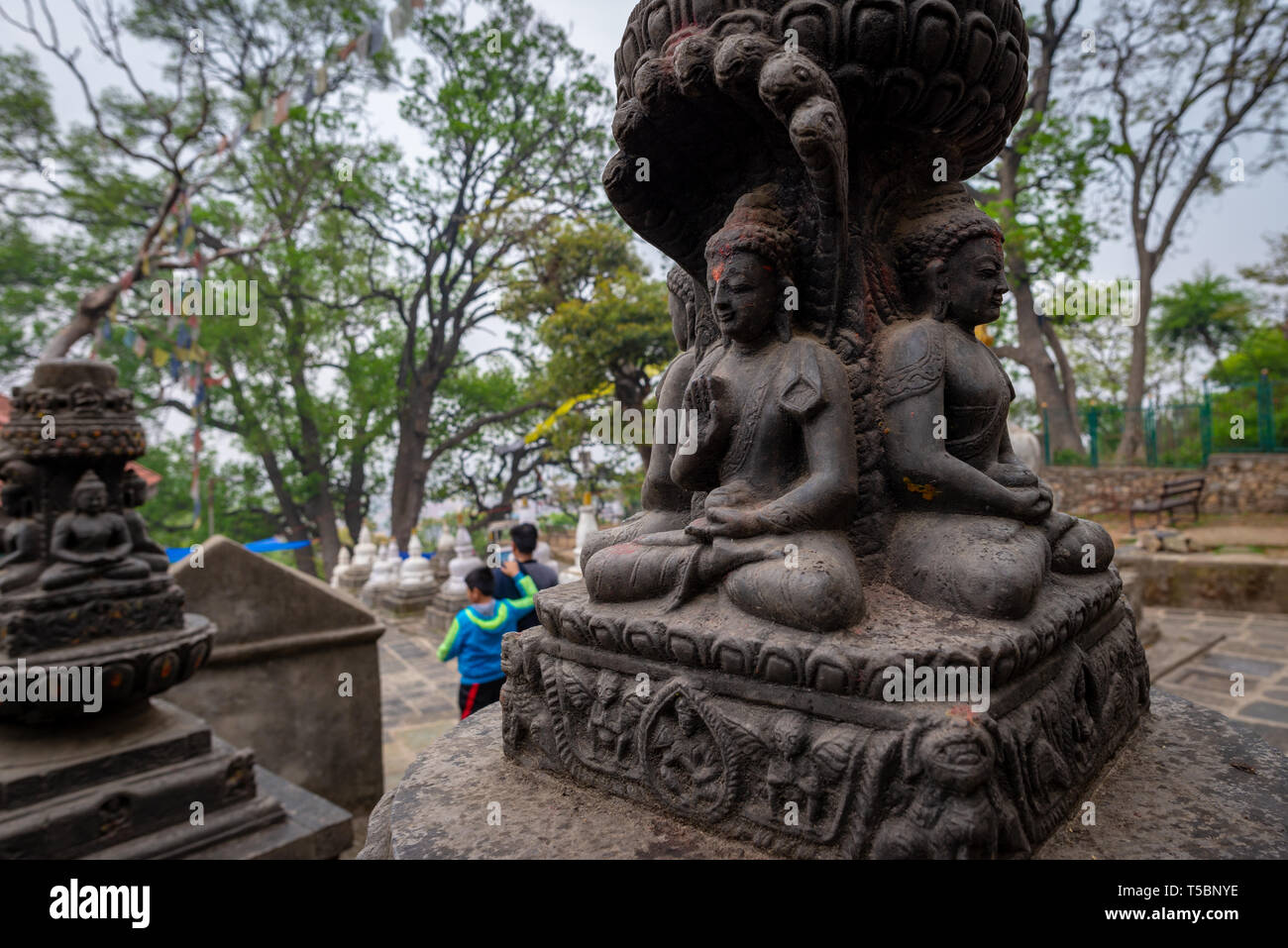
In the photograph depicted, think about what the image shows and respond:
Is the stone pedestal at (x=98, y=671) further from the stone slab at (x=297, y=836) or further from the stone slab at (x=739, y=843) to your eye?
the stone slab at (x=739, y=843)

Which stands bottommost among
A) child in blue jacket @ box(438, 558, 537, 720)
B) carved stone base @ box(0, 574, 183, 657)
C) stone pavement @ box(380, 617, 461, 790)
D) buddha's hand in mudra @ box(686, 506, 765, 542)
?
stone pavement @ box(380, 617, 461, 790)

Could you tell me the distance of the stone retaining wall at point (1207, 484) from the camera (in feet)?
35.9

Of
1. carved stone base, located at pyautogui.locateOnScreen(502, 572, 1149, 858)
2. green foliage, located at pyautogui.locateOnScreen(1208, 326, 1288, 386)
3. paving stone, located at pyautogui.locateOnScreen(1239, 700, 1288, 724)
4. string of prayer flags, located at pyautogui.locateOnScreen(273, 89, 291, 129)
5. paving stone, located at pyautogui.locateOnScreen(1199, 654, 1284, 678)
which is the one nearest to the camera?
carved stone base, located at pyautogui.locateOnScreen(502, 572, 1149, 858)

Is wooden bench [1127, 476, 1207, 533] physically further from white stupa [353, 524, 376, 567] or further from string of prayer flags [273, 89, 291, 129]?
string of prayer flags [273, 89, 291, 129]

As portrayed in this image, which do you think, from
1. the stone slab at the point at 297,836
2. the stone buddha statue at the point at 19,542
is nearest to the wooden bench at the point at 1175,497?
the stone slab at the point at 297,836

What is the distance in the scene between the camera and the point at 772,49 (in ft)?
5.45

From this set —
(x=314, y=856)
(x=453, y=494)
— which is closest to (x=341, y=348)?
(x=453, y=494)

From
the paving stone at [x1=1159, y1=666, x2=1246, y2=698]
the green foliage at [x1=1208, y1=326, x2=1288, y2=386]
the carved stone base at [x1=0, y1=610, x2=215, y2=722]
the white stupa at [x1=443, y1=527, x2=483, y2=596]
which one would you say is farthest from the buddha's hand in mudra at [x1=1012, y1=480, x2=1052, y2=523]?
the green foliage at [x1=1208, y1=326, x2=1288, y2=386]

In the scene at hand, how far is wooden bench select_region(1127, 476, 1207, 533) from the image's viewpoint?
10812 mm

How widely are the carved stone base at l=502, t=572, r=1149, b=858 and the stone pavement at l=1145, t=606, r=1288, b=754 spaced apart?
3.07 m

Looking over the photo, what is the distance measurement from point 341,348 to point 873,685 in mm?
17914

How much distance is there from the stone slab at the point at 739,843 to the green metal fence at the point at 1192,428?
1253 centimetres

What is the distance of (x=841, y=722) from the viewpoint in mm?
1353

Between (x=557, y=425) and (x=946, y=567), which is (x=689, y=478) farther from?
(x=557, y=425)
